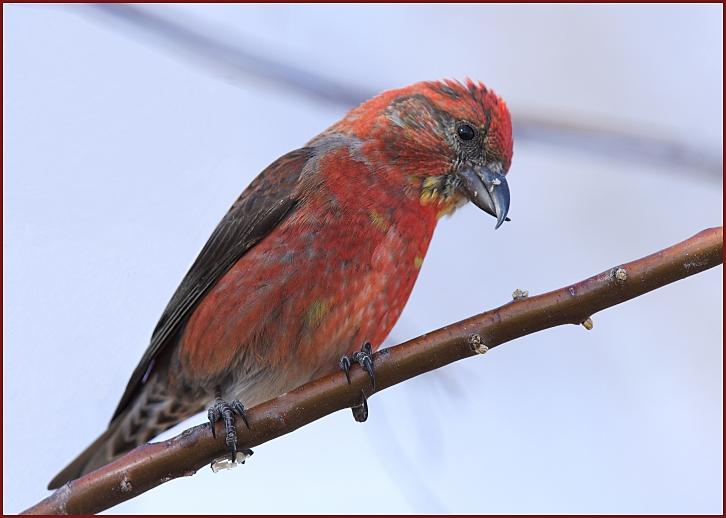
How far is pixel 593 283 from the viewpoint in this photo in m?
2.71

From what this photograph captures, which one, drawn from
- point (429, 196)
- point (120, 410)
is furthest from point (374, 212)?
point (120, 410)

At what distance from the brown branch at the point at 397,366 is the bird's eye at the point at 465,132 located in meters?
1.32

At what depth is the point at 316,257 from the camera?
3549 mm


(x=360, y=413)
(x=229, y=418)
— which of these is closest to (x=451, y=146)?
(x=360, y=413)

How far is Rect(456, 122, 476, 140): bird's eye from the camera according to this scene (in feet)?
13.0

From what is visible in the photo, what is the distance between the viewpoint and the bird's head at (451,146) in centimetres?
386

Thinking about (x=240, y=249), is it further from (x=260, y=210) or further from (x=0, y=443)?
(x=0, y=443)

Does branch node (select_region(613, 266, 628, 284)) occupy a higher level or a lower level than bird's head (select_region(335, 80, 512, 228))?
lower

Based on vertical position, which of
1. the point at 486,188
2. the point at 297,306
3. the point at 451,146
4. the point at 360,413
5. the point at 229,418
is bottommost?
the point at 229,418

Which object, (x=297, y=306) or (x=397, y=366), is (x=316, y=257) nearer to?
(x=297, y=306)

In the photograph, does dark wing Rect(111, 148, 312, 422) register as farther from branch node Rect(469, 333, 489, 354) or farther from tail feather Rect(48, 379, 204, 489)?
branch node Rect(469, 333, 489, 354)

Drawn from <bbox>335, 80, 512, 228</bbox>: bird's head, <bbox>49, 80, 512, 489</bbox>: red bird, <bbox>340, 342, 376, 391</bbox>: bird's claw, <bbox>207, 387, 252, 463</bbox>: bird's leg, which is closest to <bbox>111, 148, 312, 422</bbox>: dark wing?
<bbox>49, 80, 512, 489</bbox>: red bird

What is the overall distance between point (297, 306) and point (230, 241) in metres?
0.57

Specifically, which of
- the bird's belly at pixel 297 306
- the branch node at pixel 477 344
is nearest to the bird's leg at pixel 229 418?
the bird's belly at pixel 297 306
